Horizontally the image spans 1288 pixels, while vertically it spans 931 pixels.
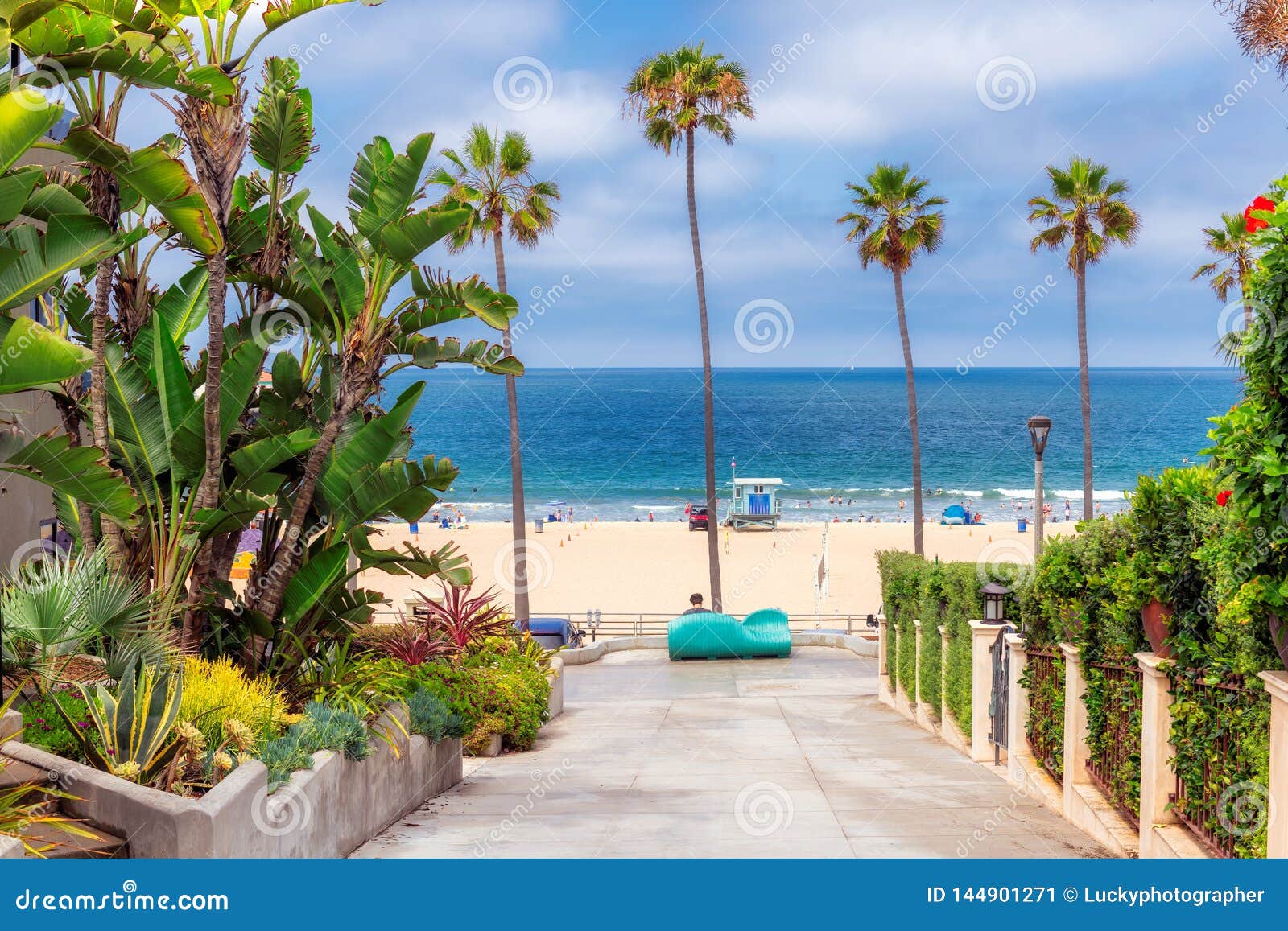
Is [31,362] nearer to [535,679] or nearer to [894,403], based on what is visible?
[535,679]

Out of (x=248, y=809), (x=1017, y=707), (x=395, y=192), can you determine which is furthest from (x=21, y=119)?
(x=1017, y=707)

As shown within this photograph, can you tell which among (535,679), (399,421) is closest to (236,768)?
(399,421)

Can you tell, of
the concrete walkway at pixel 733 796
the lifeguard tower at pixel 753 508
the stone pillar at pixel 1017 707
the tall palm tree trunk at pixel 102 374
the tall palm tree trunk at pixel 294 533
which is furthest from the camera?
the lifeguard tower at pixel 753 508

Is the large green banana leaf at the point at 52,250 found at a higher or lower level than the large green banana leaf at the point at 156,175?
lower

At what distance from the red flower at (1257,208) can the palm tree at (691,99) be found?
2775cm

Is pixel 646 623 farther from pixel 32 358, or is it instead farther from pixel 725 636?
pixel 32 358

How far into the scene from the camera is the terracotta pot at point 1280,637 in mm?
5750

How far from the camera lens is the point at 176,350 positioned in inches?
395

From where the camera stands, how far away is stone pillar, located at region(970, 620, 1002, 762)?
13195 millimetres

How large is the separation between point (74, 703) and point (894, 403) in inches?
6906

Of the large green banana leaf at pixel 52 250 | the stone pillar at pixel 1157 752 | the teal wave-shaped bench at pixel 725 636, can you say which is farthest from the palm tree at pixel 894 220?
the large green banana leaf at pixel 52 250

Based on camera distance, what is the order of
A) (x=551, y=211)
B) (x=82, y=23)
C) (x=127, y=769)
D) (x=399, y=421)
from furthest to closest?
(x=551, y=211) < (x=399, y=421) < (x=82, y=23) < (x=127, y=769)

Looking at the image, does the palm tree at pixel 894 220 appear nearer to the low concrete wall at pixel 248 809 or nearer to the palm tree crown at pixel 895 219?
the palm tree crown at pixel 895 219

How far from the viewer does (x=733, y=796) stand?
10.5 metres
